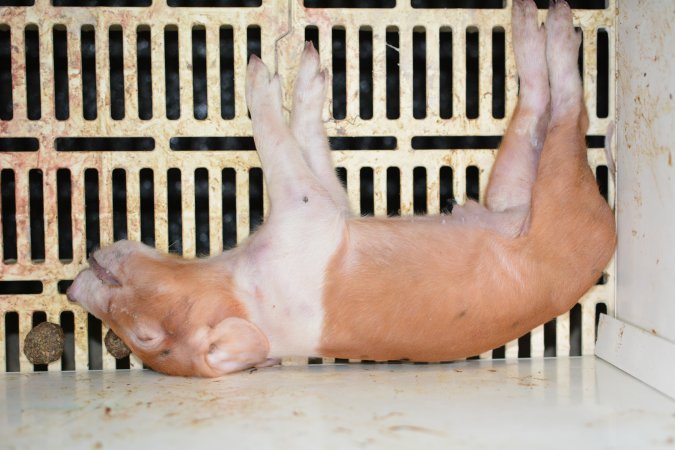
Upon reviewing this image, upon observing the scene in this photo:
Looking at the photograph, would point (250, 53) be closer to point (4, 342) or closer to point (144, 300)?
point (144, 300)

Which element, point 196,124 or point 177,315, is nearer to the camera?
point 177,315

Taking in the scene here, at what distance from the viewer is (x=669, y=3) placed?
1842 mm

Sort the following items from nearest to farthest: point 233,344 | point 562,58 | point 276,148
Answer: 1. point 233,344
2. point 276,148
3. point 562,58

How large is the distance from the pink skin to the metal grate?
7.5 inches

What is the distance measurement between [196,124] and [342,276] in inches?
26.4

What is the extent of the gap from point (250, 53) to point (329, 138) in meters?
0.38

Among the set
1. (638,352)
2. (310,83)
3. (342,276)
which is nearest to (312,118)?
(310,83)

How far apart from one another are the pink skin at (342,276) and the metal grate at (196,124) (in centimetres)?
19

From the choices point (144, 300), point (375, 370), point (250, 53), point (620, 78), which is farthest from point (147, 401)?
point (620, 78)

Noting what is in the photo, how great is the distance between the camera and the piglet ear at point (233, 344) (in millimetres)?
1840

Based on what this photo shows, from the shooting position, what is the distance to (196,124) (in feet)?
7.09

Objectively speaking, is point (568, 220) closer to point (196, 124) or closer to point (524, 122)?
point (524, 122)

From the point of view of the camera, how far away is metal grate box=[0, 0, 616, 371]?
2.14 meters

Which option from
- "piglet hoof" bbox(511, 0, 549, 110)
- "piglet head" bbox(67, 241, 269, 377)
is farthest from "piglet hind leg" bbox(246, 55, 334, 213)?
"piglet hoof" bbox(511, 0, 549, 110)
